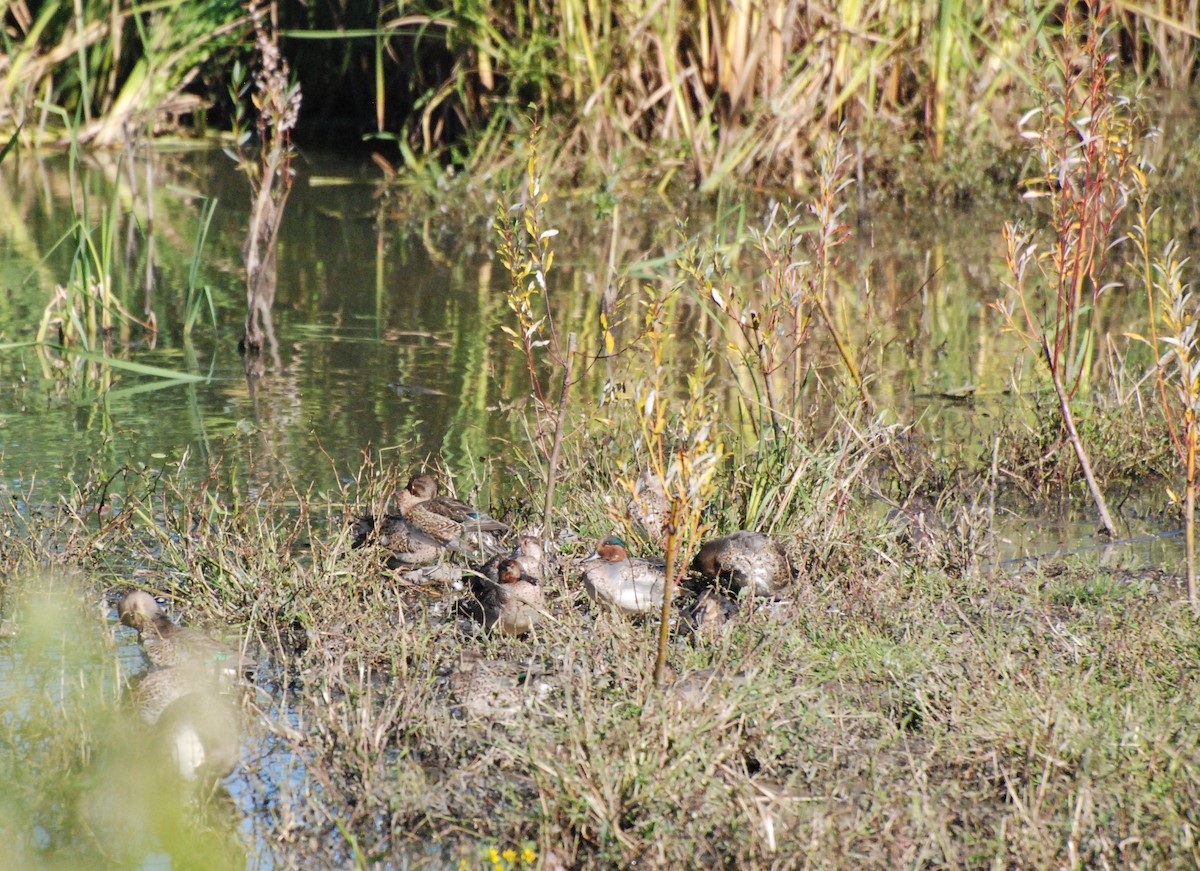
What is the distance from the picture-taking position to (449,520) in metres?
4.31

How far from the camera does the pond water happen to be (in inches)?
208

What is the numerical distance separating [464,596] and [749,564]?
724 millimetres

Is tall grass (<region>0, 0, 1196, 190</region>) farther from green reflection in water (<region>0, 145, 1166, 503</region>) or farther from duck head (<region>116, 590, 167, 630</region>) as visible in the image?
duck head (<region>116, 590, 167, 630</region>)

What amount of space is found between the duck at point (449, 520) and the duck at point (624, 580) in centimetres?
40

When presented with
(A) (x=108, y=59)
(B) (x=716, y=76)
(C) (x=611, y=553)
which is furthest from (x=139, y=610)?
(A) (x=108, y=59)

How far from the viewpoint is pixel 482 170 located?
34.0 feet

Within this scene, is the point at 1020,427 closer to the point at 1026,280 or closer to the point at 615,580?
the point at 615,580

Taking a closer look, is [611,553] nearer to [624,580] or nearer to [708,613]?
[624,580]

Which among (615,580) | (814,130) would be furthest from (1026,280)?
(615,580)

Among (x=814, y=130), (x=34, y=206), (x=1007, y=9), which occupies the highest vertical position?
(x=1007, y=9)

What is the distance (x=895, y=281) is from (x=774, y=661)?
521 centimetres

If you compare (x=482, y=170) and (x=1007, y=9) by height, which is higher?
(x=1007, y=9)

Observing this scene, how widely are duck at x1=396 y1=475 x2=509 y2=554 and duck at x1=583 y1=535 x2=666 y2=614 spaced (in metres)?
0.40

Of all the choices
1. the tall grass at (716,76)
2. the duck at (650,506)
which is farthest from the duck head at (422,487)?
the tall grass at (716,76)
